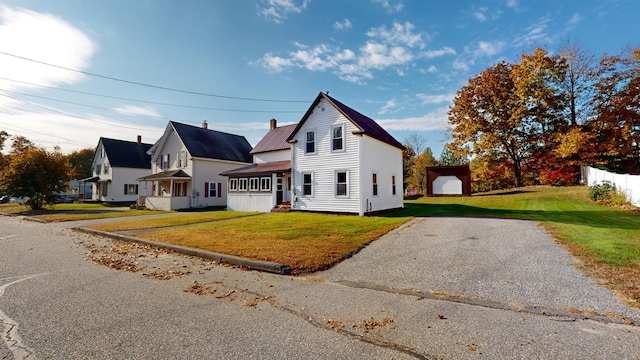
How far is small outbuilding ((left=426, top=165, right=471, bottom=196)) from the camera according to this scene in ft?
98.8

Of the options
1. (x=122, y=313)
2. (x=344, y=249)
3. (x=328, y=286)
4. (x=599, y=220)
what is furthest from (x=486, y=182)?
(x=122, y=313)

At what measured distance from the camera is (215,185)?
3117 cm

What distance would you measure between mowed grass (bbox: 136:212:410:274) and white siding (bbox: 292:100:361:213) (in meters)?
4.60

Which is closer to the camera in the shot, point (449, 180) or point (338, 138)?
Answer: point (338, 138)

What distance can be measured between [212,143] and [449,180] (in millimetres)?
26444

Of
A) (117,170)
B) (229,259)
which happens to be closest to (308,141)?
(229,259)

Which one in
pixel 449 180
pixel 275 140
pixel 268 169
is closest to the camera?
pixel 268 169

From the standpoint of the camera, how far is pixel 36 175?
2567 cm

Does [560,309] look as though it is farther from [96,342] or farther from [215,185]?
[215,185]

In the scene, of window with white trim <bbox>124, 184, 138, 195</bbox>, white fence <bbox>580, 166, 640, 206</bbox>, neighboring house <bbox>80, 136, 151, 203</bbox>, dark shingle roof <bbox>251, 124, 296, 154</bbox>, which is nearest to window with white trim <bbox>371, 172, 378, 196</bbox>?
dark shingle roof <bbox>251, 124, 296, 154</bbox>

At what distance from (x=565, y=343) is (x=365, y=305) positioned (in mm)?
2508

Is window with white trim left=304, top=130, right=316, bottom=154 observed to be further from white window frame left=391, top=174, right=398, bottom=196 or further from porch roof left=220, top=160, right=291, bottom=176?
white window frame left=391, top=174, right=398, bottom=196

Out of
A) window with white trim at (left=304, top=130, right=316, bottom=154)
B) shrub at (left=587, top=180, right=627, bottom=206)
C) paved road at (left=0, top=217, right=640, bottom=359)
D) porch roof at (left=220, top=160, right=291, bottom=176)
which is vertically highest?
window with white trim at (left=304, top=130, right=316, bottom=154)

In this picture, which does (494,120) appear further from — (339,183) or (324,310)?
(324,310)
